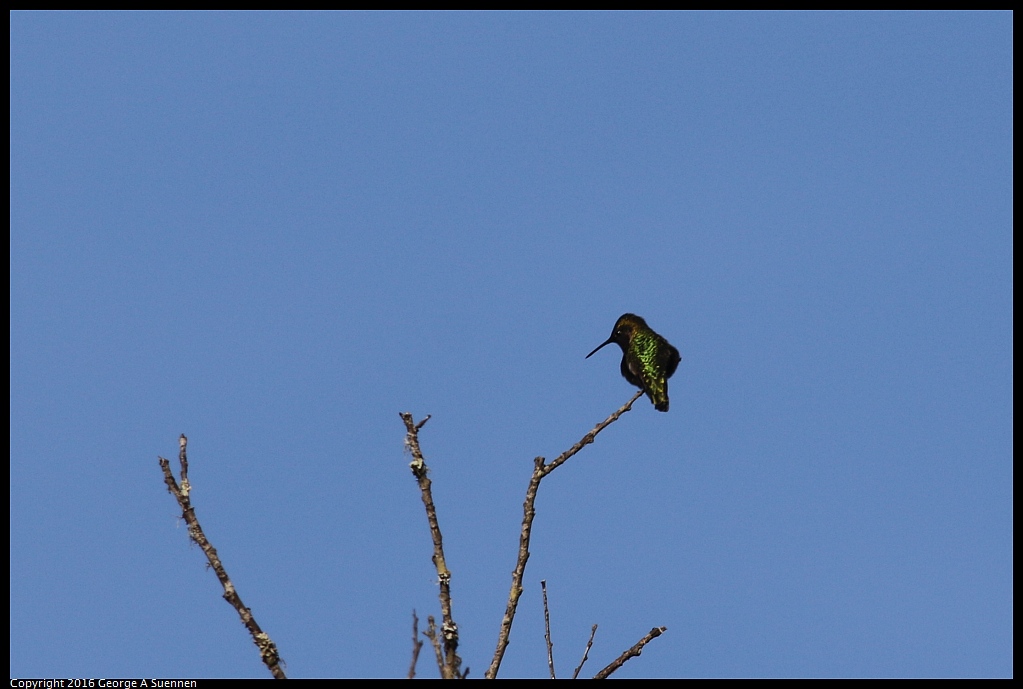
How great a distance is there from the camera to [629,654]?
5.66 metres

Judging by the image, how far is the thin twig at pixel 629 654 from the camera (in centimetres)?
551

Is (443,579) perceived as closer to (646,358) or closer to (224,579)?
(224,579)

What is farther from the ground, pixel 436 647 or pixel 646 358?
pixel 646 358

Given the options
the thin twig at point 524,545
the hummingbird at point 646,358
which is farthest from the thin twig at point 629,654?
the hummingbird at point 646,358

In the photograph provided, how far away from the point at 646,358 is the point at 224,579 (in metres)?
12.5

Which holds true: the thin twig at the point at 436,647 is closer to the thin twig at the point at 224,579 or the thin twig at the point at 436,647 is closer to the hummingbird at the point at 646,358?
the thin twig at the point at 224,579

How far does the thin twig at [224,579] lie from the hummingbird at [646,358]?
11.2 metres

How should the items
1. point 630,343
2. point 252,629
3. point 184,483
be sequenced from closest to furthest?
point 252,629, point 184,483, point 630,343

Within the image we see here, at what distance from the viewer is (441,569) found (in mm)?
5777

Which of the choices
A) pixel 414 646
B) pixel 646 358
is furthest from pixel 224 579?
pixel 646 358

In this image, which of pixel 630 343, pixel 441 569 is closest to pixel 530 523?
pixel 441 569

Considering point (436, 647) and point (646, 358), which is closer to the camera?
point (436, 647)
